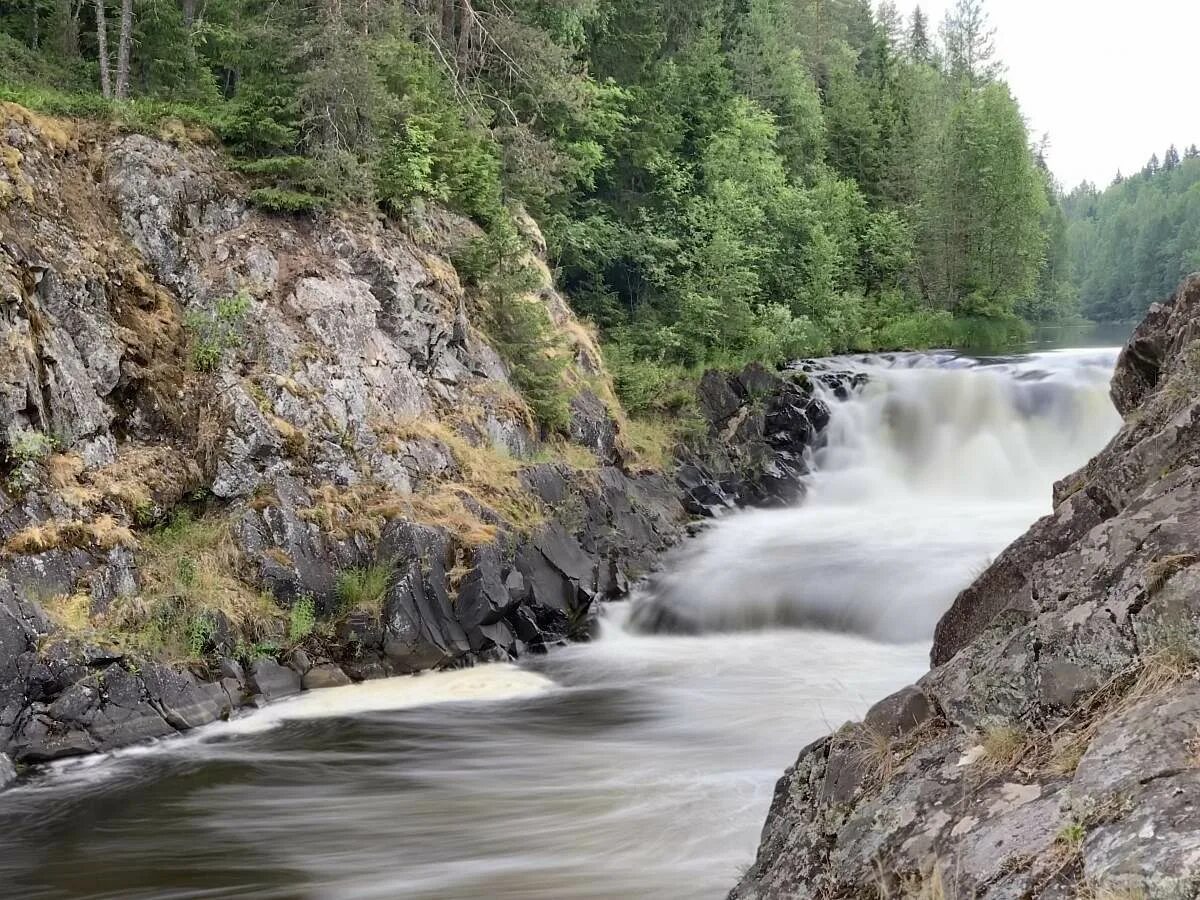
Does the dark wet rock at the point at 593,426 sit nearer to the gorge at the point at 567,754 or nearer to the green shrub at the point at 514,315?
the green shrub at the point at 514,315

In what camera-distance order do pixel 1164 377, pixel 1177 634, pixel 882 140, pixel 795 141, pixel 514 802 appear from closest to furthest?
1. pixel 1177 634
2. pixel 1164 377
3. pixel 514 802
4. pixel 795 141
5. pixel 882 140

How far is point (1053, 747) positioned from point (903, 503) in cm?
1594

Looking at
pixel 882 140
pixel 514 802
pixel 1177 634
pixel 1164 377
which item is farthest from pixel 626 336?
pixel 882 140

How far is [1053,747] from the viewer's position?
12.2 feet

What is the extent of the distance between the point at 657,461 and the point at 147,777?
11.4 meters

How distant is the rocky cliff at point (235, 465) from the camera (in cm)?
974

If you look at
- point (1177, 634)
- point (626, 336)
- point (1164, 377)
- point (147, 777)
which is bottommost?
point (147, 777)

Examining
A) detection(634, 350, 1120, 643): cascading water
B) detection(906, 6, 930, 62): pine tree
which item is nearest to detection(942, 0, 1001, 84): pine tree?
detection(906, 6, 930, 62): pine tree

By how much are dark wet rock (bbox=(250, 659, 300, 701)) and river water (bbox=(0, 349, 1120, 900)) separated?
0.66 feet

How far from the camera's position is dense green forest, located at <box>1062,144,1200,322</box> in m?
92.0

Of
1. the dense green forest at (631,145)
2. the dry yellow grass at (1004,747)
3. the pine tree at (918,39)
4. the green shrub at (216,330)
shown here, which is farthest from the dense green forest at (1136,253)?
the dry yellow grass at (1004,747)

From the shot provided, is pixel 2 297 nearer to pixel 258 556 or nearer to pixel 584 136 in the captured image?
pixel 258 556

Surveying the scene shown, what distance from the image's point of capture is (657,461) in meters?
18.5

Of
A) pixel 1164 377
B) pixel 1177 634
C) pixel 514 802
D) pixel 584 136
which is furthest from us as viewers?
pixel 584 136
